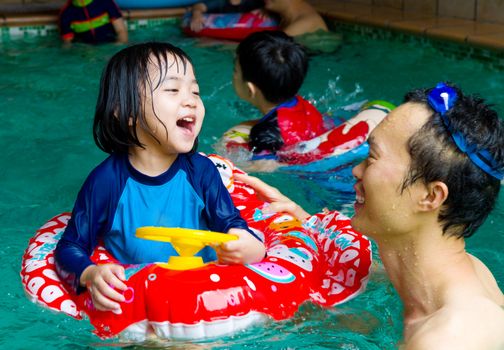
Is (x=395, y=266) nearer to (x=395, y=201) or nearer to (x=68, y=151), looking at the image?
(x=395, y=201)

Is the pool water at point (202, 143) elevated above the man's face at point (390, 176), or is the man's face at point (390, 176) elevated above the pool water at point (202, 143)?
the man's face at point (390, 176)

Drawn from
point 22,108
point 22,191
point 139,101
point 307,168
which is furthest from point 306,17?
point 139,101

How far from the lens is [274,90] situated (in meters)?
4.67

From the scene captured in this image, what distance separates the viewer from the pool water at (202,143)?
272cm

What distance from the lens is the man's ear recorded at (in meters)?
2.32

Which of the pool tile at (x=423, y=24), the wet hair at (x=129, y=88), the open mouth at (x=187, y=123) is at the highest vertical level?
the wet hair at (x=129, y=88)

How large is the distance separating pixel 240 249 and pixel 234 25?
5600 millimetres

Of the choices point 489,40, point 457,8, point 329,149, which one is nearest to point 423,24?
point 457,8

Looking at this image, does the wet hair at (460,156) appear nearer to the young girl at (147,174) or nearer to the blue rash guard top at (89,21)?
the young girl at (147,174)

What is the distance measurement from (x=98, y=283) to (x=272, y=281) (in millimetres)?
578

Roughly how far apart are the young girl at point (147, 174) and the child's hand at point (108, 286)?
15 cm

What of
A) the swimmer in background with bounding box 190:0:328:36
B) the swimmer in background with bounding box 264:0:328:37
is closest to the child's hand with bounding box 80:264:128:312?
the swimmer in background with bounding box 190:0:328:36

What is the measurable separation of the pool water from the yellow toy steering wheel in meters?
0.26

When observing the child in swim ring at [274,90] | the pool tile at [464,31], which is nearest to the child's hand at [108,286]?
the child in swim ring at [274,90]
